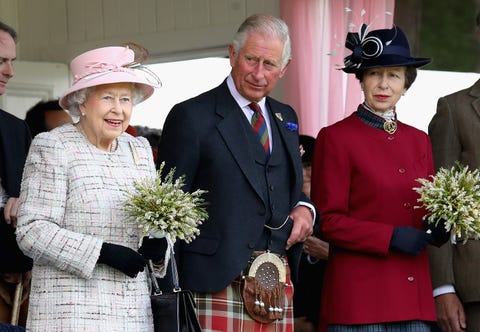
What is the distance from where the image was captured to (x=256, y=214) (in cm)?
506

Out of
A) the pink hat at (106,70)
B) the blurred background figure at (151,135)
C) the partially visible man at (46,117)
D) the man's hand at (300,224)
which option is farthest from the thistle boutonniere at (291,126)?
the blurred background figure at (151,135)

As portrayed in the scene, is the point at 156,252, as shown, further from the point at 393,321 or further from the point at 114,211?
the point at 393,321

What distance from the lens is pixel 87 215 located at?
14.5 ft

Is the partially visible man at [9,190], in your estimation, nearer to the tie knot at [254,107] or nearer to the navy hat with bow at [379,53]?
the tie knot at [254,107]

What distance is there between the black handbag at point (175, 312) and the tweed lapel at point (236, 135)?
28.1 inches

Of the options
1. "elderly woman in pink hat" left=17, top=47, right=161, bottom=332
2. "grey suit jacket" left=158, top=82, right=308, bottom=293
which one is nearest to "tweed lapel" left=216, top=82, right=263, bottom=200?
"grey suit jacket" left=158, top=82, right=308, bottom=293

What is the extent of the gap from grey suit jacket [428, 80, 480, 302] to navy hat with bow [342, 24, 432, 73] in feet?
1.48

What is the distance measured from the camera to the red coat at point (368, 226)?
5.27 metres

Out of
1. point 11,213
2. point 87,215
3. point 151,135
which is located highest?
point 151,135

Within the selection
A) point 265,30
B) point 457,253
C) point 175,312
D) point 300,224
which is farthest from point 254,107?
point 457,253

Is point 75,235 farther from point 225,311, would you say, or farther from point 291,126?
point 291,126

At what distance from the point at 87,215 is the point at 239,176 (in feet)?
2.80

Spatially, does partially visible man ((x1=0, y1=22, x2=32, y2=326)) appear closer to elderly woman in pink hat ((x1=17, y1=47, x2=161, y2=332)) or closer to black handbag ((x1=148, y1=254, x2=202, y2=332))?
elderly woman in pink hat ((x1=17, y1=47, x2=161, y2=332))

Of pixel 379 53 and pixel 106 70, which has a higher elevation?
pixel 379 53
